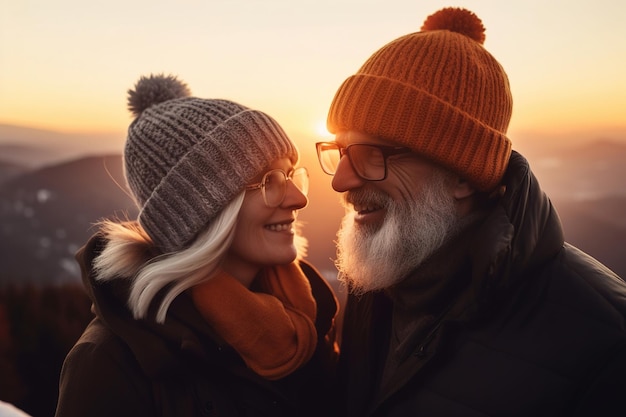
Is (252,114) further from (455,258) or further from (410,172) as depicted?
(455,258)

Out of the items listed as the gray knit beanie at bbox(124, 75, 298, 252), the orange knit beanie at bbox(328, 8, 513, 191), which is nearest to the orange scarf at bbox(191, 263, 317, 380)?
the gray knit beanie at bbox(124, 75, 298, 252)

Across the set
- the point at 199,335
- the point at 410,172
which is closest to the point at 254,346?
the point at 199,335

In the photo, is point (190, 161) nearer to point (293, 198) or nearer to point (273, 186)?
point (273, 186)

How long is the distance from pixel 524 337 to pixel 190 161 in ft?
5.86

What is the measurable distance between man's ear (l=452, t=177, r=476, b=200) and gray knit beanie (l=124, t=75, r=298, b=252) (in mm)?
976

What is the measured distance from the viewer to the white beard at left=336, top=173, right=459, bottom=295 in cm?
248

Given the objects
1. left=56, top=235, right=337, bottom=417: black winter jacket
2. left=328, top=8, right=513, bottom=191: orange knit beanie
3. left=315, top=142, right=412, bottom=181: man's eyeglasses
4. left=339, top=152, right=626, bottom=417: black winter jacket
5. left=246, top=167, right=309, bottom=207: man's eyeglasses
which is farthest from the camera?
left=246, top=167, right=309, bottom=207: man's eyeglasses

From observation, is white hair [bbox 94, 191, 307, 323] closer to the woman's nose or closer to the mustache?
the woman's nose

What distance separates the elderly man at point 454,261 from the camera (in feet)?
6.48

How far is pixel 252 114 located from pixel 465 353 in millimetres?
1664

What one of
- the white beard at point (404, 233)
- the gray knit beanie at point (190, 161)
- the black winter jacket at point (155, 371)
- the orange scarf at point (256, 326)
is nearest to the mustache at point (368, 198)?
the white beard at point (404, 233)

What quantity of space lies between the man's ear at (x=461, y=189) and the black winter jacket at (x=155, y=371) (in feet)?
4.47

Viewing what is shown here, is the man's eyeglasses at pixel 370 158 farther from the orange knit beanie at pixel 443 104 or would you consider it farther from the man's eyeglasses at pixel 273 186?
the man's eyeglasses at pixel 273 186

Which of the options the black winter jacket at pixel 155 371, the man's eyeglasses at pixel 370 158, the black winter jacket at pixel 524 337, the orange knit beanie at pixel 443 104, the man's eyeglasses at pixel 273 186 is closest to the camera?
the black winter jacket at pixel 524 337
